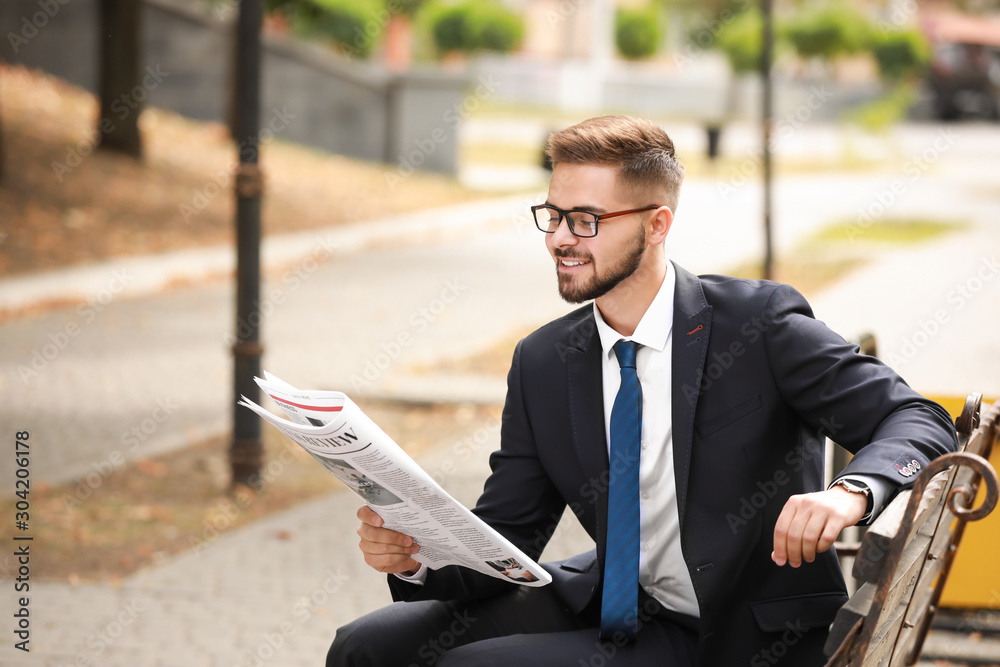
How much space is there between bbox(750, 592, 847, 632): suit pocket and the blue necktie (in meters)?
0.27

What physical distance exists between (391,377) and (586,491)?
21.2ft

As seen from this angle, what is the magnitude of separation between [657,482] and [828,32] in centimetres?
3819

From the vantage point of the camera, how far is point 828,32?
38062 mm

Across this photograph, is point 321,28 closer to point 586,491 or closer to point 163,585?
point 163,585

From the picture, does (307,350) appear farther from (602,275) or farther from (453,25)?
(453,25)

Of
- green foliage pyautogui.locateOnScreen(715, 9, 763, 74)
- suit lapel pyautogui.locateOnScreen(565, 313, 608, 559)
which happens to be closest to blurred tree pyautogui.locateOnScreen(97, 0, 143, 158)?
suit lapel pyautogui.locateOnScreen(565, 313, 608, 559)

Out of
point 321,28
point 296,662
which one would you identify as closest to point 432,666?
point 296,662
